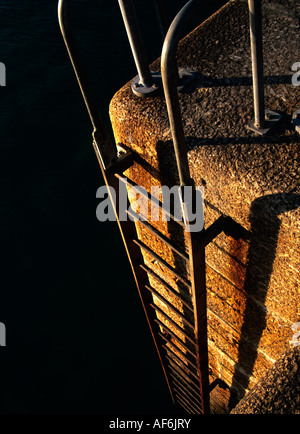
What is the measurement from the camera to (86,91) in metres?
3.05

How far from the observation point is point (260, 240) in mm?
3105

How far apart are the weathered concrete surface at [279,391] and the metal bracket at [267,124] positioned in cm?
163

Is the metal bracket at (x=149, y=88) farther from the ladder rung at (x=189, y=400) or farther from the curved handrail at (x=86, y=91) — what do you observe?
the ladder rung at (x=189, y=400)

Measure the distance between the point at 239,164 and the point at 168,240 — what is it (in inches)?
51.6

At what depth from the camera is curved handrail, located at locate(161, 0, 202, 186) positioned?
7.38ft

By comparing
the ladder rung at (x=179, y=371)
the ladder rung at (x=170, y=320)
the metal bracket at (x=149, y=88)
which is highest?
the metal bracket at (x=149, y=88)

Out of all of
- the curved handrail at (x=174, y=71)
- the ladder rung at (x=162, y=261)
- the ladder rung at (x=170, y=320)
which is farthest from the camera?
the ladder rung at (x=170, y=320)

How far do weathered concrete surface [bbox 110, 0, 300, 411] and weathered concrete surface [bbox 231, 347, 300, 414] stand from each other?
27.3 inches

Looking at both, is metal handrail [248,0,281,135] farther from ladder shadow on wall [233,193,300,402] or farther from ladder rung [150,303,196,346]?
ladder rung [150,303,196,346]

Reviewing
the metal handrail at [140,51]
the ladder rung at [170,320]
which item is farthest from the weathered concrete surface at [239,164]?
the ladder rung at [170,320]

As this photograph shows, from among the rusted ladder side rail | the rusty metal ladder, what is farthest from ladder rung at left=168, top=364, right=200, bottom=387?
the rusted ladder side rail

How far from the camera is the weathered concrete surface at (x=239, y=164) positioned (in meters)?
2.89
